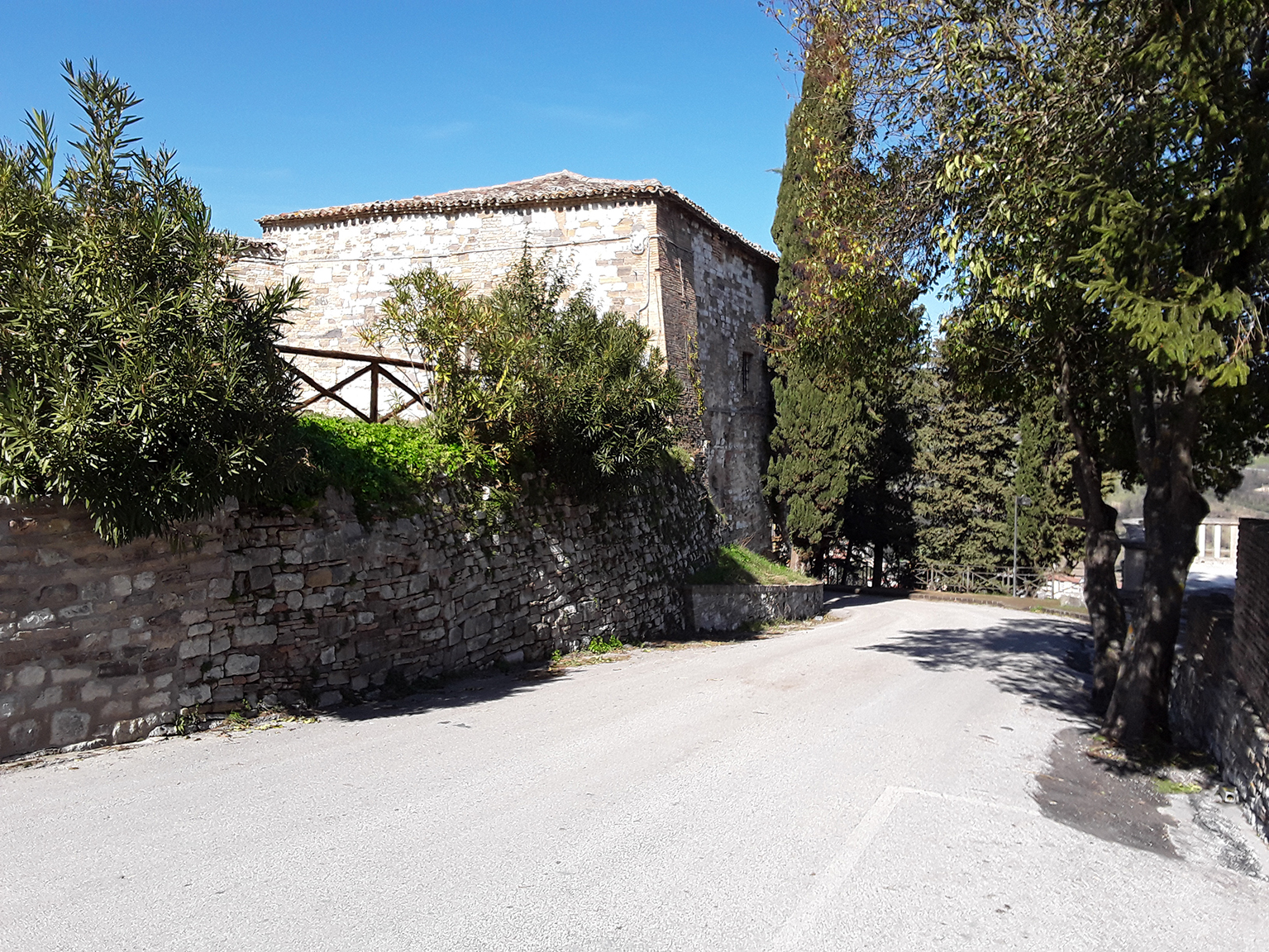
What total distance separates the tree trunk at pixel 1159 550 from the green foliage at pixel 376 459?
7370 millimetres

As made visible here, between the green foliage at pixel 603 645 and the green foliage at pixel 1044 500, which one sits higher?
the green foliage at pixel 1044 500

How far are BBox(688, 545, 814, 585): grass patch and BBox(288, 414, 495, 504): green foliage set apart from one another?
714 centimetres

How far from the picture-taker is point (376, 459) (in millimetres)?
9219

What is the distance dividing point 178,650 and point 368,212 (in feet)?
46.6

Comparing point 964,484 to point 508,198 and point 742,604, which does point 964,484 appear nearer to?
point 742,604

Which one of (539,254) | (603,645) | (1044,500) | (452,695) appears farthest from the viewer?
(1044,500)

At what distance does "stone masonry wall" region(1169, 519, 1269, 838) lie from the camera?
6.19 meters

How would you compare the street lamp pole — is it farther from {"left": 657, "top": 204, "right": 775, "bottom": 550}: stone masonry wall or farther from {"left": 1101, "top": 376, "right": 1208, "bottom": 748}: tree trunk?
{"left": 1101, "top": 376, "right": 1208, "bottom": 748}: tree trunk

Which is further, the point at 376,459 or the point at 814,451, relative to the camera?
the point at 814,451

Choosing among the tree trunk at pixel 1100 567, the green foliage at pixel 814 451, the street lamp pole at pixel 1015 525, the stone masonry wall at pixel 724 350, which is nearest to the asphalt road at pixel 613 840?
the tree trunk at pixel 1100 567

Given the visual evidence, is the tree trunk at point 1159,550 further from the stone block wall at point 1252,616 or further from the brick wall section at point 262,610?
the brick wall section at point 262,610

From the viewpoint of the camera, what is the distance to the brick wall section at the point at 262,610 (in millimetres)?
6141

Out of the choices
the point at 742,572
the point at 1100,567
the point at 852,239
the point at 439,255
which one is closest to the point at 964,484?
the point at 742,572

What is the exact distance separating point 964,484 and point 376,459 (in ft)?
80.2
